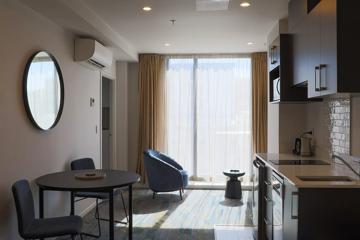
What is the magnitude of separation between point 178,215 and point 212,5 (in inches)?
111

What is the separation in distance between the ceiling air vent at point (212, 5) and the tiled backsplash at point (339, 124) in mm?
1482

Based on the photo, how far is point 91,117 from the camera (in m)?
5.16

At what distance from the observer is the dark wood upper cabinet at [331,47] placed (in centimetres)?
233

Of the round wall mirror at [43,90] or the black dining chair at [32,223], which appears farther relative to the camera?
the round wall mirror at [43,90]

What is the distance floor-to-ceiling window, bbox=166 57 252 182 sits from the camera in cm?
654

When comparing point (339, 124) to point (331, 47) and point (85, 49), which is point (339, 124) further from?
point (85, 49)

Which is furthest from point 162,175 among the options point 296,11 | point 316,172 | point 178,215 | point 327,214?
point 327,214

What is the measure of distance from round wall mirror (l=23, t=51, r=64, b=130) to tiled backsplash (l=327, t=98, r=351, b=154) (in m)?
2.94

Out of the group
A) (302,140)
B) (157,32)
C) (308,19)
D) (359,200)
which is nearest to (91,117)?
(157,32)

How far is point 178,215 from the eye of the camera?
190 inches

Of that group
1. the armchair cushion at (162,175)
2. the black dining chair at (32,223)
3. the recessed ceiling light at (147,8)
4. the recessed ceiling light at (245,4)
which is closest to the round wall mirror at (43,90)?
the black dining chair at (32,223)

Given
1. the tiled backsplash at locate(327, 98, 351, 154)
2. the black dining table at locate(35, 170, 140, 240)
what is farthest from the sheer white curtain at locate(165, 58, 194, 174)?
the tiled backsplash at locate(327, 98, 351, 154)

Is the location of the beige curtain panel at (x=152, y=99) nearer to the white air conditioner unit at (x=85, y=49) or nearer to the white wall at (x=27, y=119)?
the white wall at (x=27, y=119)

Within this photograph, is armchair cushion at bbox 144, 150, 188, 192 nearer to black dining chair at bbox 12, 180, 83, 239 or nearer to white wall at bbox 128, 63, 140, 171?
white wall at bbox 128, 63, 140, 171
